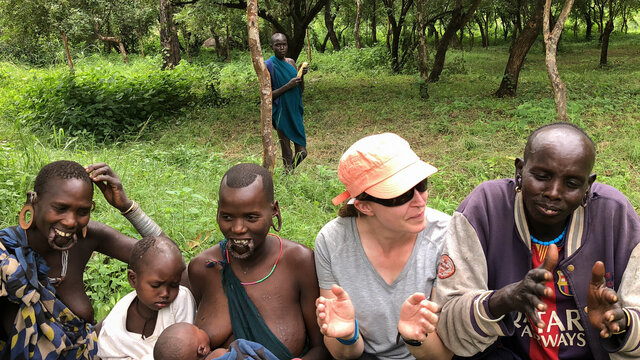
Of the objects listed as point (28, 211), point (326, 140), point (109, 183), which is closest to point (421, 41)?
point (326, 140)

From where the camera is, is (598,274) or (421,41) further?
(421,41)

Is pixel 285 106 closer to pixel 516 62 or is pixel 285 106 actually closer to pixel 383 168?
pixel 383 168

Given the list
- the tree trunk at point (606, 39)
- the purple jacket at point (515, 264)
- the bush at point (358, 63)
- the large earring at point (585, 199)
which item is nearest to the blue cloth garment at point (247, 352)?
the purple jacket at point (515, 264)

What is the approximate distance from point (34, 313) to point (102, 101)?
7.58m

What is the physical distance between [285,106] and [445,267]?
4.39 m

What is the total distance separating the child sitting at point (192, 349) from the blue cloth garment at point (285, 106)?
414 cm

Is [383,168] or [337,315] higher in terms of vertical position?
[383,168]

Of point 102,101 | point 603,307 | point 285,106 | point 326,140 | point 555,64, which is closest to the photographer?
point 603,307

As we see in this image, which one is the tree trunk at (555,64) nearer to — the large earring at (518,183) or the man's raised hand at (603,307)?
the large earring at (518,183)

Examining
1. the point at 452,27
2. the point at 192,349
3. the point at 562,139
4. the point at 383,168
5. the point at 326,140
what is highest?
the point at 452,27

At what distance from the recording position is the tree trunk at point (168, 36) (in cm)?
1124

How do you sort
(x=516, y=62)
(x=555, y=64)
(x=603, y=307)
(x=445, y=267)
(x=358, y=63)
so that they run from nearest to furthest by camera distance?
(x=603, y=307)
(x=445, y=267)
(x=555, y=64)
(x=516, y=62)
(x=358, y=63)

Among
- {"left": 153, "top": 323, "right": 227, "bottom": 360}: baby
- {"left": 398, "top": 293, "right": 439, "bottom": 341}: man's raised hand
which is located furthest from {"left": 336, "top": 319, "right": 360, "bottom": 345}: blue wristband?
{"left": 153, "top": 323, "right": 227, "bottom": 360}: baby

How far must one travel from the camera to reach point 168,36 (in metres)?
12.5
